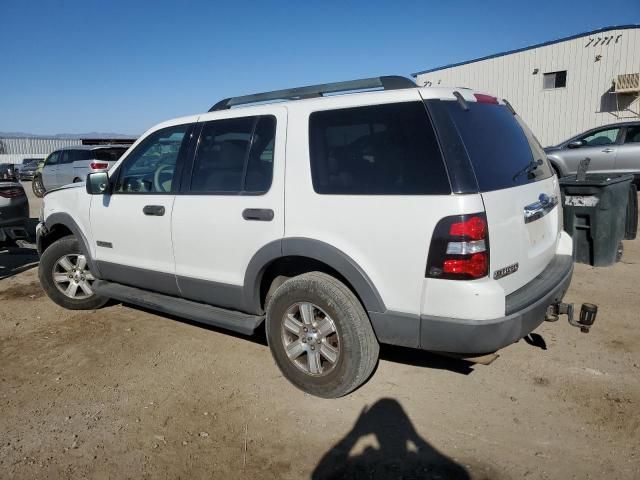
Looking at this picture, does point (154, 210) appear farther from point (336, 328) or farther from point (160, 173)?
point (336, 328)

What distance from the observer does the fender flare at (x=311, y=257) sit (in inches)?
115

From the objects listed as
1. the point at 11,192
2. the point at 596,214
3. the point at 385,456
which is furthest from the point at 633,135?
the point at 11,192

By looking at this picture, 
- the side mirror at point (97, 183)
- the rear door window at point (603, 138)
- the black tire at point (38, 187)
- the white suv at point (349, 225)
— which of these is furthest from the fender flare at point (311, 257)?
the black tire at point (38, 187)

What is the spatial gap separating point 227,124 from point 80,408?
7.27 ft

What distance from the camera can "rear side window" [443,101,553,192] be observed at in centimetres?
277

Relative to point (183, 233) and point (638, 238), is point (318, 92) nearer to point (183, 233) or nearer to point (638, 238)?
point (183, 233)

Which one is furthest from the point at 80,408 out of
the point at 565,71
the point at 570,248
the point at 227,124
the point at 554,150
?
the point at 565,71

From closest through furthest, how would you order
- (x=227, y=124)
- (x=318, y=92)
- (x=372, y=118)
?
1. (x=372, y=118)
2. (x=318, y=92)
3. (x=227, y=124)

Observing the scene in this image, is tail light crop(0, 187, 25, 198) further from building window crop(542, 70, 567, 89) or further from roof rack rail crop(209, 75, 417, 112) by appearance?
building window crop(542, 70, 567, 89)

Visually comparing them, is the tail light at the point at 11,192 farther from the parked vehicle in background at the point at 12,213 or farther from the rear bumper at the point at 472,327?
the rear bumper at the point at 472,327

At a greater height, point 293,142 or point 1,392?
point 293,142

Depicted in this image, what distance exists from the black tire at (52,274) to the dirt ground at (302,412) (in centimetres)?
59

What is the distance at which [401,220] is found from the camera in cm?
273

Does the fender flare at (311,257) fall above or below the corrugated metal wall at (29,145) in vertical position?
below
